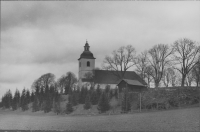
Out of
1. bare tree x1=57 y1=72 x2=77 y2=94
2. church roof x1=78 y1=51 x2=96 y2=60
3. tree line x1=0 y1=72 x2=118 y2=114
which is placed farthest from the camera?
bare tree x1=57 y1=72 x2=77 y2=94

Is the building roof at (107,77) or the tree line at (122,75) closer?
the tree line at (122,75)

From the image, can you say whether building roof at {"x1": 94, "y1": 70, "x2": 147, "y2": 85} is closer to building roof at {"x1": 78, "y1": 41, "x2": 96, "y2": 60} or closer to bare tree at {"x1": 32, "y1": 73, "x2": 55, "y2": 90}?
building roof at {"x1": 78, "y1": 41, "x2": 96, "y2": 60}

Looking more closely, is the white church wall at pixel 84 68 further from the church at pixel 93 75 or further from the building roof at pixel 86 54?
the building roof at pixel 86 54

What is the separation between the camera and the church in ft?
301

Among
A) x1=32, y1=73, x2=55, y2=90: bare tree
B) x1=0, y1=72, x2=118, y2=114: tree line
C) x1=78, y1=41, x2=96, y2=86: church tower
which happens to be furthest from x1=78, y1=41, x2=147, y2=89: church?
x1=32, y1=73, x2=55, y2=90: bare tree

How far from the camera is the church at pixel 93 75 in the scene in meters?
91.8

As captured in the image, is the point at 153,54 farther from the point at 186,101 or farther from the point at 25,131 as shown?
the point at 25,131

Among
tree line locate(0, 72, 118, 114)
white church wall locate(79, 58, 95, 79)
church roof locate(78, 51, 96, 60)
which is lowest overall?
tree line locate(0, 72, 118, 114)

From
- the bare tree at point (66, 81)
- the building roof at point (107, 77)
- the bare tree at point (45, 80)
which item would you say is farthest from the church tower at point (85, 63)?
the bare tree at point (45, 80)

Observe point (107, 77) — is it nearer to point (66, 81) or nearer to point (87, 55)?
point (87, 55)

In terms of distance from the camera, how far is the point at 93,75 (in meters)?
92.3

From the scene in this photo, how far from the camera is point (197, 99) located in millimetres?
43031

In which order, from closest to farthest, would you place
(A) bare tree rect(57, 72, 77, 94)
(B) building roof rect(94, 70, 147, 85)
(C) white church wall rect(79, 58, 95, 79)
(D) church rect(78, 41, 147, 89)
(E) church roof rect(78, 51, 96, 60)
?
(D) church rect(78, 41, 147, 89)
(B) building roof rect(94, 70, 147, 85)
(C) white church wall rect(79, 58, 95, 79)
(E) church roof rect(78, 51, 96, 60)
(A) bare tree rect(57, 72, 77, 94)

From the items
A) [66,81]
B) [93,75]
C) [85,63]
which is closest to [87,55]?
[85,63]
